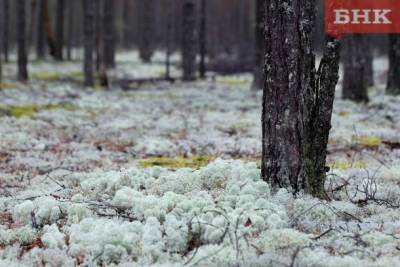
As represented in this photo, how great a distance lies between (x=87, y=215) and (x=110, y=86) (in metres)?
20.8

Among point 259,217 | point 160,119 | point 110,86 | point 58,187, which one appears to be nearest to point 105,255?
point 259,217

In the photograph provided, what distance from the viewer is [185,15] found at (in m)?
29.1

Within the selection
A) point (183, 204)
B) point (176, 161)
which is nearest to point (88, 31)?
point (176, 161)

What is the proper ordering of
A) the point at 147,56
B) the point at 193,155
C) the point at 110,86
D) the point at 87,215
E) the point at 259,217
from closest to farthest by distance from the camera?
1. the point at 259,217
2. the point at 87,215
3. the point at 193,155
4. the point at 110,86
5. the point at 147,56

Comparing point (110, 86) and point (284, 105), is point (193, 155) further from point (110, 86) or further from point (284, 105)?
point (110, 86)

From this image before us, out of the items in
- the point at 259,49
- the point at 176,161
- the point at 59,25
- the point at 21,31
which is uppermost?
the point at 59,25

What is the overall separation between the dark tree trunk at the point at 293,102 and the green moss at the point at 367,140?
5.29 m

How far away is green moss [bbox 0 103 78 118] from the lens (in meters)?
16.2

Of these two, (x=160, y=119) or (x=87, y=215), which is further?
(x=160, y=119)

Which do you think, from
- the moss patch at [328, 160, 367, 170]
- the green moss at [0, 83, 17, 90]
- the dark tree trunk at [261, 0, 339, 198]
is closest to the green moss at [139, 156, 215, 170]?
the moss patch at [328, 160, 367, 170]

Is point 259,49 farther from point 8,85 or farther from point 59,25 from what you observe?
point 59,25

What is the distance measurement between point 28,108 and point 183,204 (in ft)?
40.9

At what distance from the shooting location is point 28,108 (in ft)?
57.5

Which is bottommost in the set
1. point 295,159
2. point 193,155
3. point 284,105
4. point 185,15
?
point 193,155
